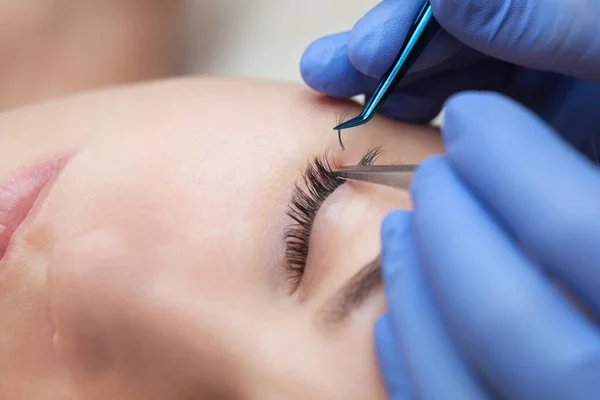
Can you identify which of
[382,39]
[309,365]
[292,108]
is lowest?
[309,365]

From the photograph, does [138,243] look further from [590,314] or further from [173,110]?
[590,314]

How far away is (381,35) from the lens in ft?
2.66

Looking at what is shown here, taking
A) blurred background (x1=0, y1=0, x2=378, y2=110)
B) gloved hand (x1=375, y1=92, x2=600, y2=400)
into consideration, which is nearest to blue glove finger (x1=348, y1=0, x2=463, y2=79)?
gloved hand (x1=375, y1=92, x2=600, y2=400)

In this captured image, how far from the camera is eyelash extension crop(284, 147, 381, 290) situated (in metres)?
0.72

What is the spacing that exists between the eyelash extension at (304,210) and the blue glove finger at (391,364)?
144 millimetres

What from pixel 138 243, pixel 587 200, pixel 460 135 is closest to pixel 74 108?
pixel 138 243

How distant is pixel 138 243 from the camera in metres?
0.71

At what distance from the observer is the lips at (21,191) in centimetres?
79

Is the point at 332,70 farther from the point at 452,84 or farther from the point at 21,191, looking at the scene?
the point at 21,191

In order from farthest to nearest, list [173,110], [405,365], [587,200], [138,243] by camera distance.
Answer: [173,110]
[138,243]
[405,365]
[587,200]

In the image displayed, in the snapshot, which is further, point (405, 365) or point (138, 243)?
point (138, 243)

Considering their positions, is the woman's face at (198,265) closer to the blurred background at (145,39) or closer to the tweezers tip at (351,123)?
the tweezers tip at (351,123)

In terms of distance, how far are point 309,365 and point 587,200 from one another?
0.33 m

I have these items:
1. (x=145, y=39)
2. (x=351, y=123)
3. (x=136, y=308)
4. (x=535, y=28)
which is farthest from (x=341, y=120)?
(x=145, y=39)
